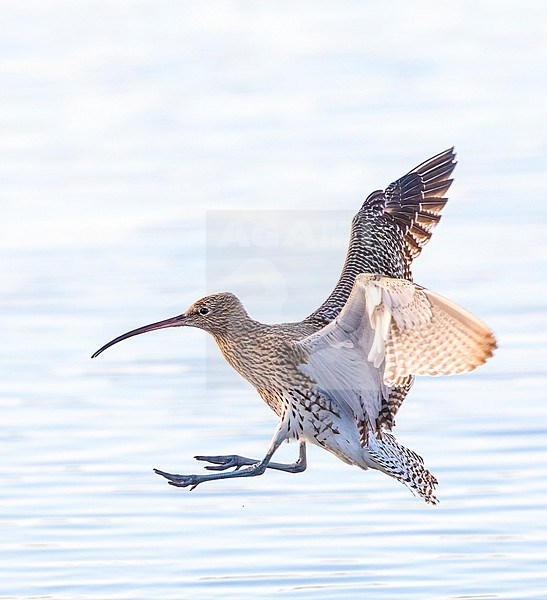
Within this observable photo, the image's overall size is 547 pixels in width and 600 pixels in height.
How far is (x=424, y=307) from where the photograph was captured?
8602 mm

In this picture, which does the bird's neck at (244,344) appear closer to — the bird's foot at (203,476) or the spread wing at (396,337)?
the spread wing at (396,337)

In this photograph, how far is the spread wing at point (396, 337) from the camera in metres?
8.51

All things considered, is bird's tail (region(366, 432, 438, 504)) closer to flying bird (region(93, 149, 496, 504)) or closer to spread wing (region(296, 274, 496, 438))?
flying bird (region(93, 149, 496, 504))

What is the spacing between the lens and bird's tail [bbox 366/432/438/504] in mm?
9648

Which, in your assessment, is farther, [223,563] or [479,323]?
[223,563]

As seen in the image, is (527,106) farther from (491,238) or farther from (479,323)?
(479,323)

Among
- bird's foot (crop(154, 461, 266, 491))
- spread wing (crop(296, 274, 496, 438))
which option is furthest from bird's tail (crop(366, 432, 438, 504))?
bird's foot (crop(154, 461, 266, 491))

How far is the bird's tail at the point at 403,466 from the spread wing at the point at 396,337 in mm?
391

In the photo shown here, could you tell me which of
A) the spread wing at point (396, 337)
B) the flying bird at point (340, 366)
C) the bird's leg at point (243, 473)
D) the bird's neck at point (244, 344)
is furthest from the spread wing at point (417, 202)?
the bird's leg at point (243, 473)

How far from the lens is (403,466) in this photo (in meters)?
9.70

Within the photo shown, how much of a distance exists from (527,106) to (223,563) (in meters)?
10.4

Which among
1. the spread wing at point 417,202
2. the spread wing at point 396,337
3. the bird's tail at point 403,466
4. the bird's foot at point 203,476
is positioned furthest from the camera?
the spread wing at point 417,202

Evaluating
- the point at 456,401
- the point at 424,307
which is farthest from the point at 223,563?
the point at 456,401

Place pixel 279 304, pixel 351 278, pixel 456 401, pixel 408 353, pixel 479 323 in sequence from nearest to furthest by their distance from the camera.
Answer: pixel 479 323, pixel 408 353, pixel 351 278, pixel 456 401, pixel 279 304
